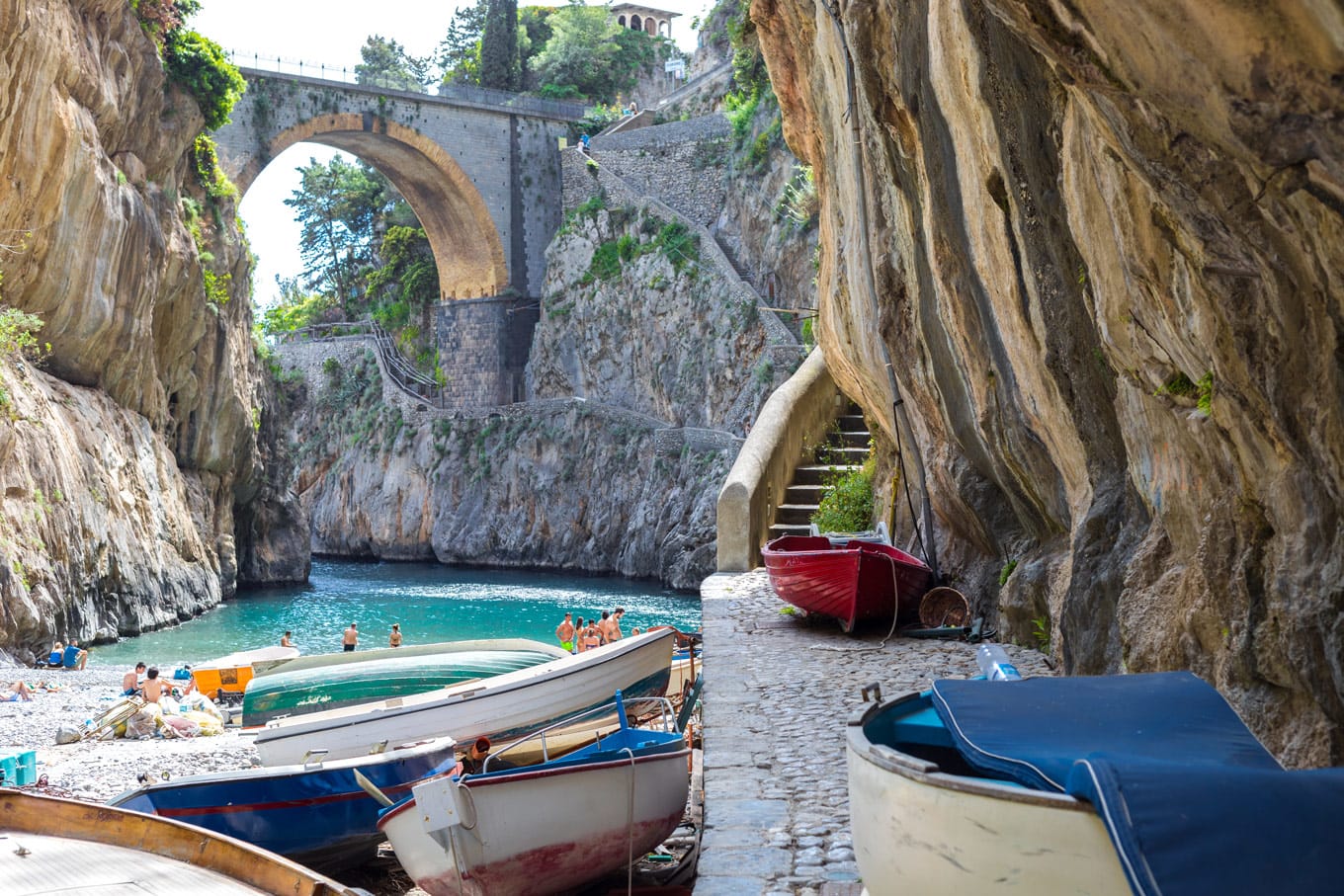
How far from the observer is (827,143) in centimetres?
1210

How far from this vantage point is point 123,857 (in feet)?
20.6

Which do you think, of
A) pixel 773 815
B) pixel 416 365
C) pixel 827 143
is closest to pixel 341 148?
pixel 416 365

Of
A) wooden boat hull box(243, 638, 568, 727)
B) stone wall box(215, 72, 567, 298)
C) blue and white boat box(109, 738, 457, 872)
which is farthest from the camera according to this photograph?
stone wall box(215, 72, 567, 298)

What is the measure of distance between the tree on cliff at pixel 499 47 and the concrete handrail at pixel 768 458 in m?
36.1

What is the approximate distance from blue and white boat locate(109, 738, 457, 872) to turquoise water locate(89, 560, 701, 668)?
39.7ft

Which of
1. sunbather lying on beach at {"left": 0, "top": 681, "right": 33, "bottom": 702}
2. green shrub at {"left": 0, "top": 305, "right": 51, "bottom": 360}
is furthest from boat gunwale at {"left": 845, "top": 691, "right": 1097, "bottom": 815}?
green shrub at {"left": 0, "top": 305, "right": 51, "bottom": 360}

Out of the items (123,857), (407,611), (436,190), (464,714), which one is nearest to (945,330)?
(464,714)

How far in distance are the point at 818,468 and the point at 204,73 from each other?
1851 centimetres

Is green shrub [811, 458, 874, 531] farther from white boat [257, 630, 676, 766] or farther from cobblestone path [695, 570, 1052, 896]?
white boat [257, 630, 676, 766]

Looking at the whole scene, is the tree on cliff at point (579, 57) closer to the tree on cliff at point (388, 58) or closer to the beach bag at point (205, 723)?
the tree on cliff at point (388, 58)

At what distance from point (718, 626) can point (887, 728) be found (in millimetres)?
6498

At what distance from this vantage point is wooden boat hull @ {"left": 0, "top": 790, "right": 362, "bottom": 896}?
19.3 feet

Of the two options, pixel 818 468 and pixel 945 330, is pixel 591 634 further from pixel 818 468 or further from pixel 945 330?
pixel 945 330

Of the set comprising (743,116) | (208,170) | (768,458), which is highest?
(743,116)
